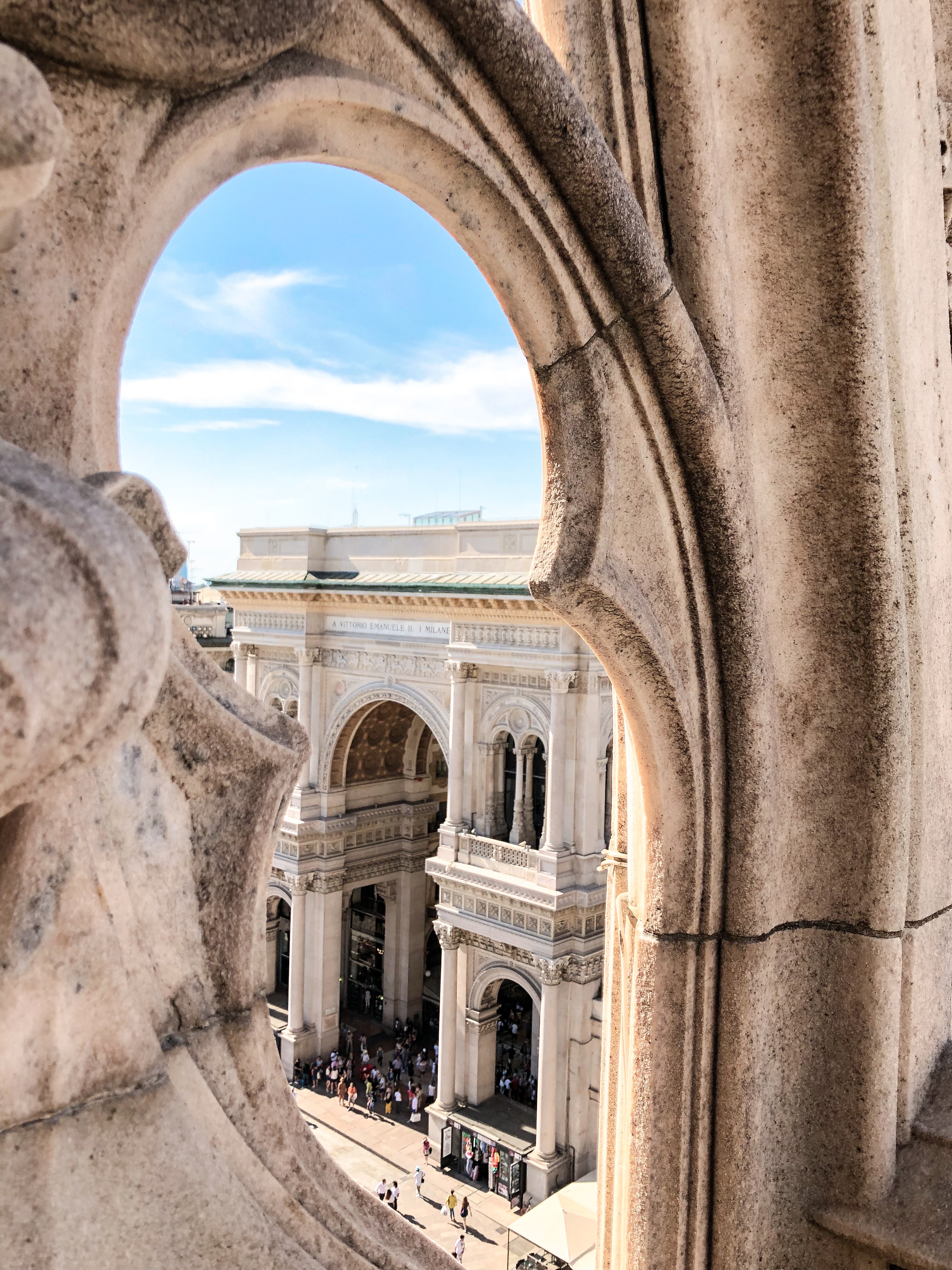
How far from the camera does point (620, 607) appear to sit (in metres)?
1.79

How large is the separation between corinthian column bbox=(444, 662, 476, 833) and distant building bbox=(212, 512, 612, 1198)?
30 mm

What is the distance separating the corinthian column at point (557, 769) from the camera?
15.7 meters

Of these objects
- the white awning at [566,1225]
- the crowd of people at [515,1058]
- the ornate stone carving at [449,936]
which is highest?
the ornate stone carving at [449,936]

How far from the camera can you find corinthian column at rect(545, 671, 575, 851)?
15.7 meters

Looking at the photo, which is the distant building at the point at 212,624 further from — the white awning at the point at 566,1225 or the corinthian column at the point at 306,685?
the white awning at the point at 566,1225

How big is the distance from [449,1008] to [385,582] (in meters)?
7.49

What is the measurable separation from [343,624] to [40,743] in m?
19.4

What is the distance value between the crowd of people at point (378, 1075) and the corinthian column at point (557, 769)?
590 centimetres

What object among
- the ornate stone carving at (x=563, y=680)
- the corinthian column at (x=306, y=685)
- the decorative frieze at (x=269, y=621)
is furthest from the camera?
the decorative frieze at (x=269, y=621)

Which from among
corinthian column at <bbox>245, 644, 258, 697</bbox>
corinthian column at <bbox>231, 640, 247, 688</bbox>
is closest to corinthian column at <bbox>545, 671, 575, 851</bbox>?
corinthian column at <bbox>245, 644, 258, 697</bbox>

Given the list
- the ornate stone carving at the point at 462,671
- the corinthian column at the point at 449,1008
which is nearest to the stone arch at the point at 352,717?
the ornate stone carving at the point at 462,671

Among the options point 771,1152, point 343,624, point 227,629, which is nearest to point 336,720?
point 343,624

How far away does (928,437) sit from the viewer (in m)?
2.19

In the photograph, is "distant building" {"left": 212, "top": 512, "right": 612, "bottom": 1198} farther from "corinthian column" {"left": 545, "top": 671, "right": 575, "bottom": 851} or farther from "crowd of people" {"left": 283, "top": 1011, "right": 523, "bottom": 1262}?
"crowd of people" {"left": 283, "top": 1011, "right": 523, "bottom": 1262}
